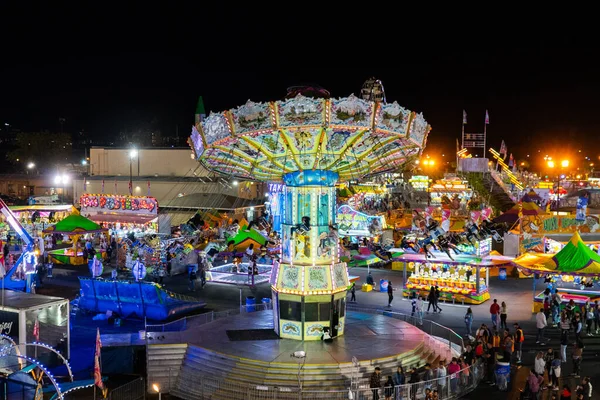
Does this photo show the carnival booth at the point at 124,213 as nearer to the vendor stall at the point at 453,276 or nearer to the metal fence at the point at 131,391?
the vendor stall at the point at 453,276

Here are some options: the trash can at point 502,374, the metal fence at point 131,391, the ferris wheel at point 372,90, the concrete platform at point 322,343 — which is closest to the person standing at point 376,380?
the concrete platform at point 322,343

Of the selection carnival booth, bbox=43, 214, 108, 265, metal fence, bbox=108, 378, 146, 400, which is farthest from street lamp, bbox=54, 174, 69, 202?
metal fence, bbox=108, 378, 146, 400

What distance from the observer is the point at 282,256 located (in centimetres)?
1892

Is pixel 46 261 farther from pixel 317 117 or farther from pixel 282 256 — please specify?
pixel 317 117

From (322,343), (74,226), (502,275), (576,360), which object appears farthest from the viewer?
(74,226)

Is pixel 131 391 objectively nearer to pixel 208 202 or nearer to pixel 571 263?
pixel 571 263

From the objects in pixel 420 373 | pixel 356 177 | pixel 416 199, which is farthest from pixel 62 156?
pixel 420 373

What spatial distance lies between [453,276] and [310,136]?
42.0 ft

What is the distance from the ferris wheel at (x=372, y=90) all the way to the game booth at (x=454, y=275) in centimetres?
1029

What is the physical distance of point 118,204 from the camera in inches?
1714

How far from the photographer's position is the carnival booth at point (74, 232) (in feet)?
116

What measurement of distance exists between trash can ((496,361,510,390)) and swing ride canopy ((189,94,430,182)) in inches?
239

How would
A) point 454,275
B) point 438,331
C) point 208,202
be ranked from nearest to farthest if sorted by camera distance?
point 438,331 < point 454,275 < point 208,202

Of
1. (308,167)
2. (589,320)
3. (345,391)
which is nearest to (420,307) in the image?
(589,320)
